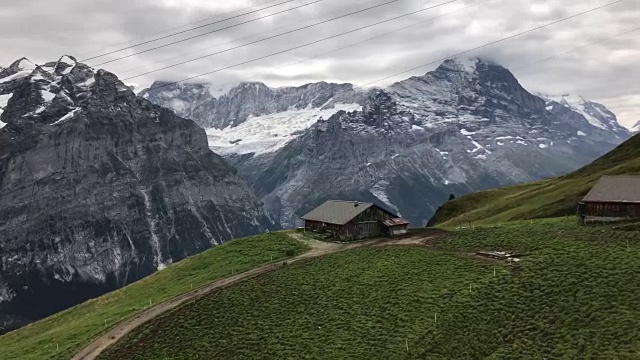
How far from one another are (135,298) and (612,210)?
7330 cm

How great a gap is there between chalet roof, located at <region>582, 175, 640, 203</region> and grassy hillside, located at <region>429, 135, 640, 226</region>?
18.2 meters

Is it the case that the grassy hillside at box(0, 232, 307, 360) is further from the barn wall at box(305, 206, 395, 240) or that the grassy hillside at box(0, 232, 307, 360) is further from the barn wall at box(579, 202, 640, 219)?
the barn wall at box(579, 202, 640, 219)

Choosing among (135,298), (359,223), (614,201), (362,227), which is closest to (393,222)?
(362,227)

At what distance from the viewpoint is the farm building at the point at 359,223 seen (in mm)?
90375

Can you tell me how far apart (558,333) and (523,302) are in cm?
589

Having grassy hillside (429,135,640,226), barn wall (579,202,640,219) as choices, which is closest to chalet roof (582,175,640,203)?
barn wall (579,202,640,219)

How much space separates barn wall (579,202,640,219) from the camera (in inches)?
2751

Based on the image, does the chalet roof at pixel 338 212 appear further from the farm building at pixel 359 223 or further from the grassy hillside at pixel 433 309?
the grassy hillside at pixel 433 309

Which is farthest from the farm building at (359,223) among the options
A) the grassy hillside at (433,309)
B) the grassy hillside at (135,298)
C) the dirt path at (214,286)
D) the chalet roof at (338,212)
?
the grassy hillside at (433,309)

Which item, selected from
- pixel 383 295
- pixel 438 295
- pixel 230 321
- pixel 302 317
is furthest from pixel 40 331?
pixel 438 295

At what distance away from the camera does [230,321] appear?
55875 mm

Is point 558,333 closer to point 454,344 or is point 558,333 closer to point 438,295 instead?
point 454,344

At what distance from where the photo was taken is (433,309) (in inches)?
1975

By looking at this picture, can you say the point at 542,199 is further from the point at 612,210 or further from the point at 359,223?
the point at 359,223
